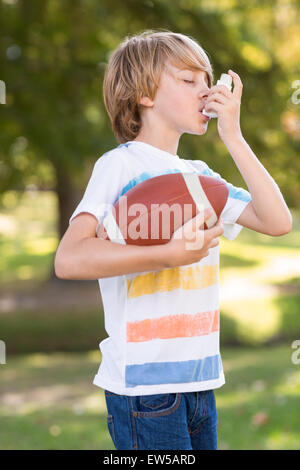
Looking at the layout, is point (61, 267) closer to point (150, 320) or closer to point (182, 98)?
point (150, 320)

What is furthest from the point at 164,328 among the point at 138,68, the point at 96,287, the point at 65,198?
the point at 96,287

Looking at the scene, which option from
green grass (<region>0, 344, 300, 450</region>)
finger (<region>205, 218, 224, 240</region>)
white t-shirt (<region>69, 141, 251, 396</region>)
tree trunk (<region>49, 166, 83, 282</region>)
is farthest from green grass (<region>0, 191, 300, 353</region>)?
finger (<region>205, 218, 224, 240</region>)

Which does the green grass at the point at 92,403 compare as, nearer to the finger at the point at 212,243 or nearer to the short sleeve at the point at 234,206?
the short sleeve at the point at 234,206

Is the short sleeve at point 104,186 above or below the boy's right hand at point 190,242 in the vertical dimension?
above

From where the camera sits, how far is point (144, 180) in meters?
1.56

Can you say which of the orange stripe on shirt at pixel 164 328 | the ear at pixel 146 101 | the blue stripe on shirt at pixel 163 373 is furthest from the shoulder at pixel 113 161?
the blue stripe on shirt at pixel 163 373

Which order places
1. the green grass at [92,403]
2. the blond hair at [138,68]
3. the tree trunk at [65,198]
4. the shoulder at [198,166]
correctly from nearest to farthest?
the blond hair at [138,68] < the shoulder at [198,166] < the green grass at [92,403] < the tree trunk at [65,198]

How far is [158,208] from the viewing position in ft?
4.92

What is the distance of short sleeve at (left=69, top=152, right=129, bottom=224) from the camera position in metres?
1.48

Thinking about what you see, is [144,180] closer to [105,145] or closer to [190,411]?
[190,411]

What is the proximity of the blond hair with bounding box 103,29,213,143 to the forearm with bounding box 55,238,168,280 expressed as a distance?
446 millimetres

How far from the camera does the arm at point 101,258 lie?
1397 mm

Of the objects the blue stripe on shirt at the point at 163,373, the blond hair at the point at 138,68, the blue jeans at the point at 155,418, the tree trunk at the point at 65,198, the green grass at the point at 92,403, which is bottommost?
the green grass at the point at 92,403

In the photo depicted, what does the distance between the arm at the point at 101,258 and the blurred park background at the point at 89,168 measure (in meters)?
3.08
